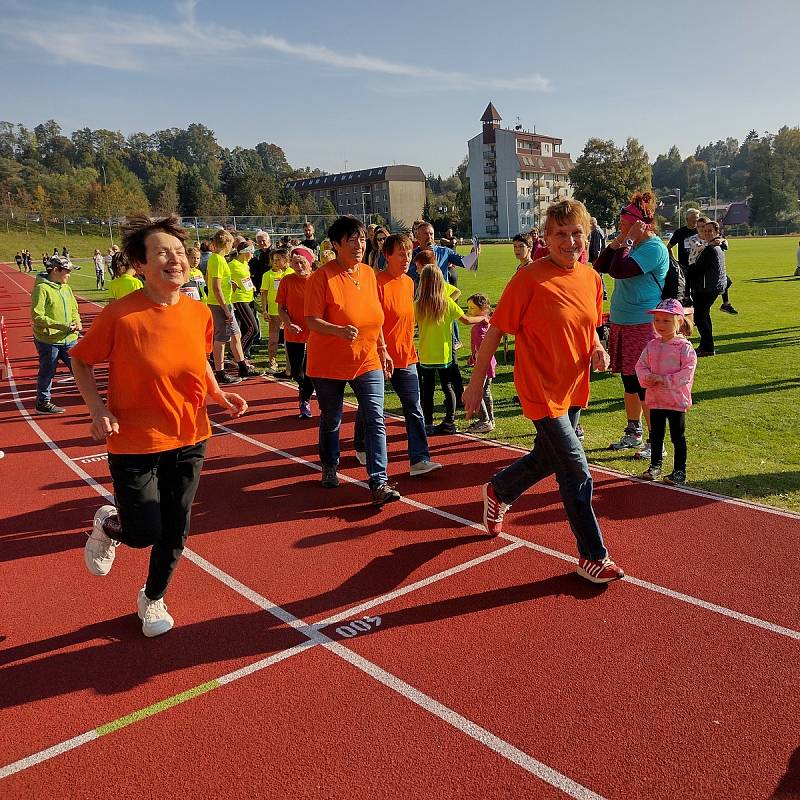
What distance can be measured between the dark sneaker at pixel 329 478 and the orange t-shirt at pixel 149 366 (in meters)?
2.67

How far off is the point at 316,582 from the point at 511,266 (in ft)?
115

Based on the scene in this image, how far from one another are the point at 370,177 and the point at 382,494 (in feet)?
426

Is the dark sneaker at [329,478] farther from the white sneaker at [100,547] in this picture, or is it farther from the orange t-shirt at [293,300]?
the orange t-shirt at [293,300]

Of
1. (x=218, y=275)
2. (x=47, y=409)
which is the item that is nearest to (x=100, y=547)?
(x=47, y=409)

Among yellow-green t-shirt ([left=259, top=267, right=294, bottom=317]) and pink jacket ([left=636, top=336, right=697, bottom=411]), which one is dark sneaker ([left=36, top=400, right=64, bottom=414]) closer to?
yellow-green t-shirt ([left=259, top=267, right=294, bottom=317])

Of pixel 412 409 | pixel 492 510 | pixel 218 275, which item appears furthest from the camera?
pixel 218 275

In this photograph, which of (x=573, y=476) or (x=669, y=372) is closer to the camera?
(x=573, y=476)

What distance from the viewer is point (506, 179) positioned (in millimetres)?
107250

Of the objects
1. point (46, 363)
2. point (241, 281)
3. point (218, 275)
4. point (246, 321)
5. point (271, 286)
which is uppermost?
point (218, 275)

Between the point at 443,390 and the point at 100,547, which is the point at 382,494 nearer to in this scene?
the point at 100,547

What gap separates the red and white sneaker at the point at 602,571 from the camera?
4.31m

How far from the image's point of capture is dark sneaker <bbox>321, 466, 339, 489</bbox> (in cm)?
645

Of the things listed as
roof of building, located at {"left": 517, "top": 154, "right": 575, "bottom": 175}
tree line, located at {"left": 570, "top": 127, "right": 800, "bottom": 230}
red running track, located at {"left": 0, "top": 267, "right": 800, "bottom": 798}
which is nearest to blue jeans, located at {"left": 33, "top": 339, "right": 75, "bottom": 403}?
red running track, located at {"left": 0, "top": 267, "right": 800, "bottom": 798}

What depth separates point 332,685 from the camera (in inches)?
138
